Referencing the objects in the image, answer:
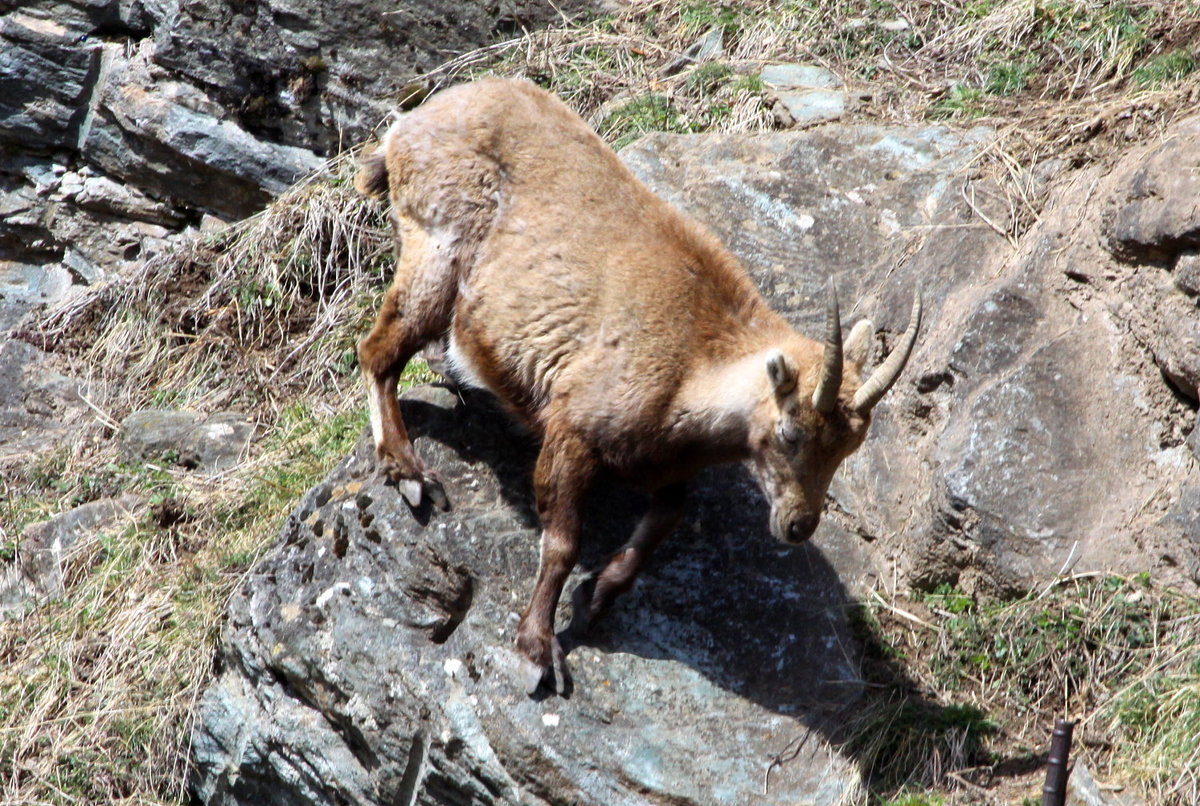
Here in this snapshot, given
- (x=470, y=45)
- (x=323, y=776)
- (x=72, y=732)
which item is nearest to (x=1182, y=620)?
(x=323, y=776)

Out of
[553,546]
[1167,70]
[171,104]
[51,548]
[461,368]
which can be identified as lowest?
[51,548]

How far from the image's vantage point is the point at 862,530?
5.41m

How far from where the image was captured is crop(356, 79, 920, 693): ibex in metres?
4.64

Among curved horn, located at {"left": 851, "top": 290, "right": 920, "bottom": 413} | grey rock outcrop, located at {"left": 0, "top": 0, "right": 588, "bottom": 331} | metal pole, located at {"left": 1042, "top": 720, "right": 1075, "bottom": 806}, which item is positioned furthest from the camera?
grey rock outcrop, located at {"left": 0, "top": 0, "right": 588, "bottom": 331}

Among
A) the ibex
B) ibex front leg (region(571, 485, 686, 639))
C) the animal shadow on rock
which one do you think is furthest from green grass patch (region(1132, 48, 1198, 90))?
ibex front leg (region(571, 485, 686, 639))

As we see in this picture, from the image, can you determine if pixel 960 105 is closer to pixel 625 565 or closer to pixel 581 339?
pixel 581 339

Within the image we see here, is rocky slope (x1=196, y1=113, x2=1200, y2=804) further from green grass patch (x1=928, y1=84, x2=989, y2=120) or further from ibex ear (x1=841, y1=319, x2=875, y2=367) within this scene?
green grass patch (x1=928, y1=84, x2=989, y2=120)

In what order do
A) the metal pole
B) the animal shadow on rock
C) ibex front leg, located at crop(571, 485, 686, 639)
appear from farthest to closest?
ibex front leg, located at crop(571, 485, 686, 639) < the animal shadow on rock < the metal pole

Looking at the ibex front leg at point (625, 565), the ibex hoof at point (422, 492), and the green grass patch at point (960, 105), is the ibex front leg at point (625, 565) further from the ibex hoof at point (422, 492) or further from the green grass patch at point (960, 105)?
the green grass patch at point (960, 105)

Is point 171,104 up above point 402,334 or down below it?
below

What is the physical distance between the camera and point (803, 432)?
4559mm

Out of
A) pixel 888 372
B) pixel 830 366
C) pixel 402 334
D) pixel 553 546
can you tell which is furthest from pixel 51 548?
pixel 888 372

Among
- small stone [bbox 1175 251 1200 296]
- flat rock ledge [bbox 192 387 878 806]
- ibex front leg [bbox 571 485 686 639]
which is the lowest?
flat rock ledge [bbox 192 387 878 806]

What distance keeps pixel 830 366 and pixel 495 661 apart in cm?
182
